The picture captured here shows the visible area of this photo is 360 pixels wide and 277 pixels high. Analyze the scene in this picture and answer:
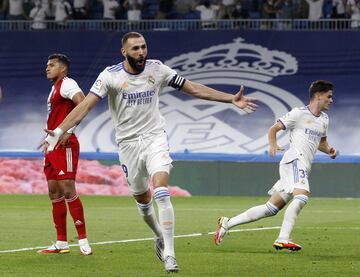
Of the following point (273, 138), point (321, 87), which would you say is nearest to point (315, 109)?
point (321, 87)

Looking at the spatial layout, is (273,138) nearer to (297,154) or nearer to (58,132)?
(297,154)

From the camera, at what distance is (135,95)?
1180 cm

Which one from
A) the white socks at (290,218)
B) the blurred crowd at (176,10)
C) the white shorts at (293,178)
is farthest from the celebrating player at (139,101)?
the blurred crowd at (176,10)

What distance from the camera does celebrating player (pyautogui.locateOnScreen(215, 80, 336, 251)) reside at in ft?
45.1

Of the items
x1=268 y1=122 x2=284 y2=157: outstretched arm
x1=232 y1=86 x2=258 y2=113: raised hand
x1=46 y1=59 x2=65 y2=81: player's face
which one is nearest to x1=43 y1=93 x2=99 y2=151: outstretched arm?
x1=232 y1=86 x2=258 y2=113: raised hand

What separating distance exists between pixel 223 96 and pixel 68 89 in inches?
89.3

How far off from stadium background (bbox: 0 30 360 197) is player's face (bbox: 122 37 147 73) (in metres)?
16.6

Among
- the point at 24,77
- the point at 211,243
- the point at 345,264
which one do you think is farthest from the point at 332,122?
the point at 345,264

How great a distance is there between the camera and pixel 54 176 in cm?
1327

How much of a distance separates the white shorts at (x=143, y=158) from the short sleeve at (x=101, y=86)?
0.60 metres

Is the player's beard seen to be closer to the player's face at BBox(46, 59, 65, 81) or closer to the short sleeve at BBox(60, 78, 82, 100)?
the short sleeve at BBox(60, 78, 82, 100)

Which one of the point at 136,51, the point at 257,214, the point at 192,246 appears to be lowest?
the point at 192,246

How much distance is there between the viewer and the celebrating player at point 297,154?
45.1ft

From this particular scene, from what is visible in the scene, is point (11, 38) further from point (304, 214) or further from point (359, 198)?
point (304, 214)
